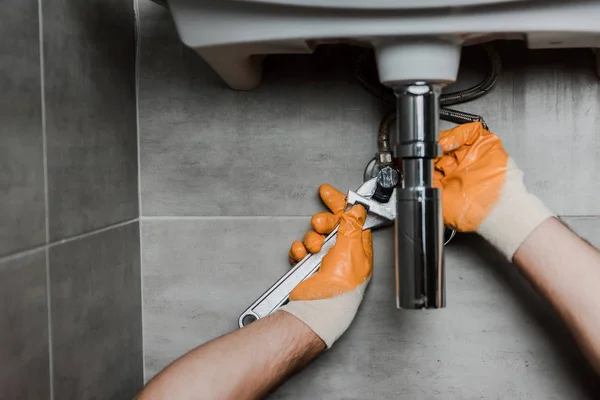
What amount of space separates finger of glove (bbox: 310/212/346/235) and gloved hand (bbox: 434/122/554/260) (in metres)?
0.17

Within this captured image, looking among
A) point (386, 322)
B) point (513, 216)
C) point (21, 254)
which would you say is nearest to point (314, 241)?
point (386, 322)

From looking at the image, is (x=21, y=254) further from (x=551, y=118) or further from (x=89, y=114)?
(x=551, y=118)

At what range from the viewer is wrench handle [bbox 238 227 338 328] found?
0.87 m

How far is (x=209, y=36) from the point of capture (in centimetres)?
66

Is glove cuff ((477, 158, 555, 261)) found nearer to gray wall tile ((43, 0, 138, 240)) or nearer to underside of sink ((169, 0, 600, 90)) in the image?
underside of sink ((169, 0, 600, 90))

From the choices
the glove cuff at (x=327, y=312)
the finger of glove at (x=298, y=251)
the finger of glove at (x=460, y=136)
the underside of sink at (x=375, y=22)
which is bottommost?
the glove cuff at (x=327, y=312)

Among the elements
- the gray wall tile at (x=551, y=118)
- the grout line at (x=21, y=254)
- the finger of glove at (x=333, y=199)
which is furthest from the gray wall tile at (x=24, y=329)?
the gray wall tile at (x=551, y=118)

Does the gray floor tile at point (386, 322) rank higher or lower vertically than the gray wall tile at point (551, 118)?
lower

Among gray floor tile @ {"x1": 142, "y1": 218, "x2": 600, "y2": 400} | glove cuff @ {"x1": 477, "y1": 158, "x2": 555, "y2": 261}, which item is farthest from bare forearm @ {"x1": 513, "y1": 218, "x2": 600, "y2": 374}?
gray floor tile @ {"x1": 142, "y1": 218, "x2": 600, "y2": 400}

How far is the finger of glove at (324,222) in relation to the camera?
2.85ft

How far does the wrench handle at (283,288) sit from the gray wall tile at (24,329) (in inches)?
12.0

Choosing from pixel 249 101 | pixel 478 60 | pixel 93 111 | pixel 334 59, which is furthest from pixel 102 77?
pixel 478 60

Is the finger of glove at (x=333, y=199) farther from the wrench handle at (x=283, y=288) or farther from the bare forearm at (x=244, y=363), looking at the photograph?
the bare forearm at (x=244, y=363)

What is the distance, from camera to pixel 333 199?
887 millimetres
